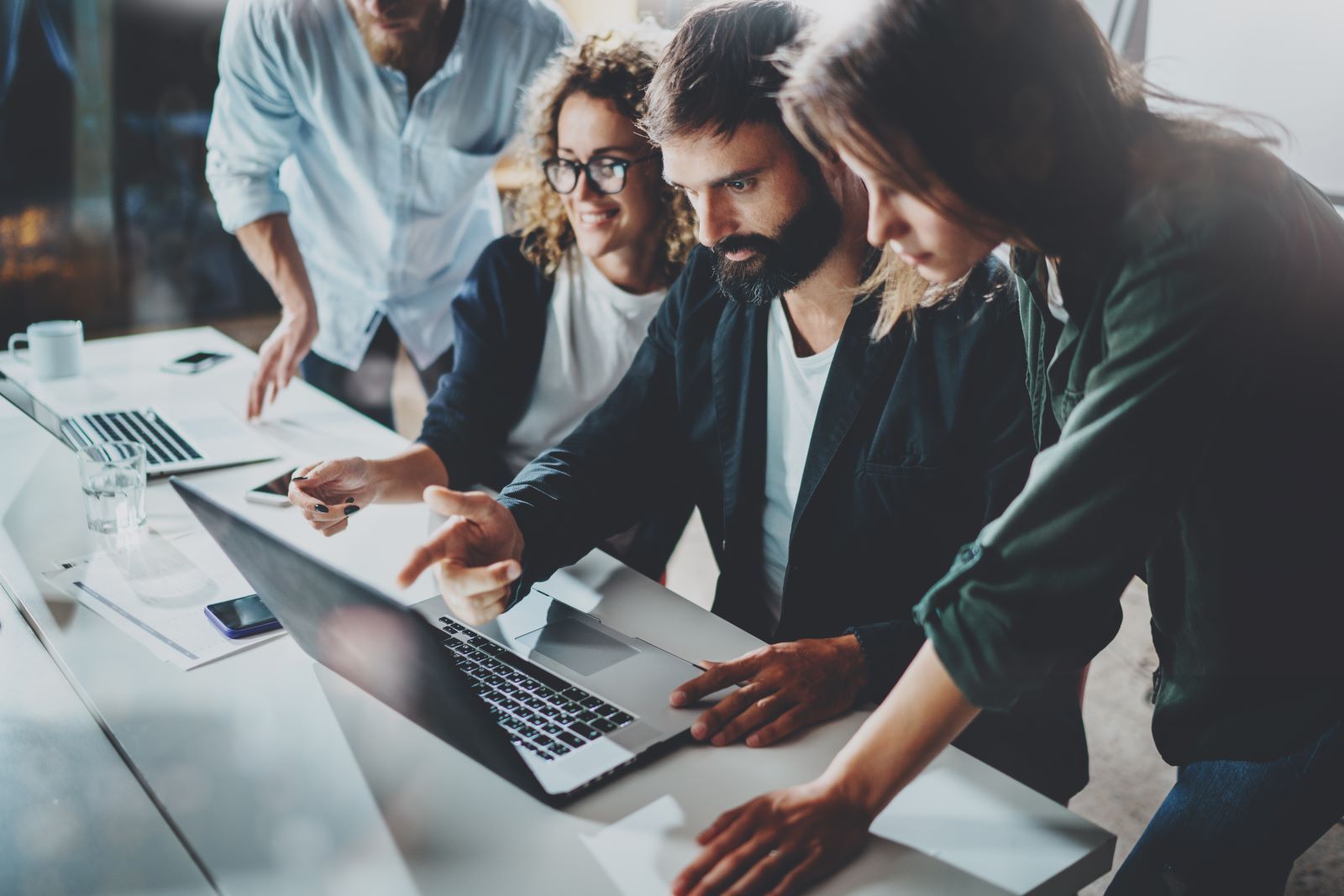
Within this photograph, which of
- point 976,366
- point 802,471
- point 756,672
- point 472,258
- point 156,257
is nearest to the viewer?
point 756,672

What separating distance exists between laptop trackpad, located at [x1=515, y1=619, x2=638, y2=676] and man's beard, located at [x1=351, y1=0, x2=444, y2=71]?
4.36ft

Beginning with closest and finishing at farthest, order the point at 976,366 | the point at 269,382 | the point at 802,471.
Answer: the point at 976,366 < the point at 802,471 < the point at 269,382

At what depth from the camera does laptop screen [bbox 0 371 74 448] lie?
5.33ft

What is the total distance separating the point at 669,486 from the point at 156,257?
3592mm

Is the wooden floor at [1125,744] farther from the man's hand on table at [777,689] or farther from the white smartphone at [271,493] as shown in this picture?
the white smartphone at [271,493]

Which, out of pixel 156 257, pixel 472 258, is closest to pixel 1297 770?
pixel 472 258

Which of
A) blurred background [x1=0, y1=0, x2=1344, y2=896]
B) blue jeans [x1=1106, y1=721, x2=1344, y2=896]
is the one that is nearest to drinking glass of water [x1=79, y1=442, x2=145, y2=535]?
blue jeans [x1=1106, y1=721, x2=1344, y2=896]

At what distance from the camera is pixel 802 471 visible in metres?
1.29

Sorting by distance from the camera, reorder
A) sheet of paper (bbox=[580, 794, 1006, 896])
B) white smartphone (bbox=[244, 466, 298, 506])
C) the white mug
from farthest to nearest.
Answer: the white mug
white smartphone (bbox=[244, 466, 298, 506])
sheet of paper (bbox=[580, 794, 1006, 896])

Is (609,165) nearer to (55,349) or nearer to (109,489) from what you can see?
(109,489)

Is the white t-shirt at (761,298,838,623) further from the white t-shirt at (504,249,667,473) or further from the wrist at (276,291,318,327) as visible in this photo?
the wrist at (276,291,318,327)

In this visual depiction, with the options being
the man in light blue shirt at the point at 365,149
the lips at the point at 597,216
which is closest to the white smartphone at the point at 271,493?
the man in light blue shirt at the point at 365,149

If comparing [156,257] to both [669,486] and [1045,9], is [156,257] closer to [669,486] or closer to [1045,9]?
[669,486]

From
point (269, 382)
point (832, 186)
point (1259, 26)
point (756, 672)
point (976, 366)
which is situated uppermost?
point (1259, 26)
